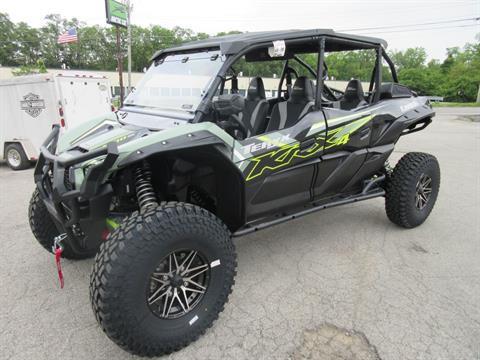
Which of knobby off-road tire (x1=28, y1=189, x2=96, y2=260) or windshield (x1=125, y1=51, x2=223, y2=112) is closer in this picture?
windshield (x1=125, y1=51, x2=223, y2=112)

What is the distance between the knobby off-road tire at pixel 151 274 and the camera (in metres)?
1.97

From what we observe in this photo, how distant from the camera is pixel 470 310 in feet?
8.75

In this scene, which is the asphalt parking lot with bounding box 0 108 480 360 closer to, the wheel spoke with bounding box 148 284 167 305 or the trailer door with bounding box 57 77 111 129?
the wheel spoke with bounding box 148 284 167 305

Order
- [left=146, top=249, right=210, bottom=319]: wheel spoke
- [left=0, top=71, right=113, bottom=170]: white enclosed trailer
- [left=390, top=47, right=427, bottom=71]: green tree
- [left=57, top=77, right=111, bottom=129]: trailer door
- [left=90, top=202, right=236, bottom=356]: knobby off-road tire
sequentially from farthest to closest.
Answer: [left=390, top=47, right=427, bottom=71]: green tree, [left=57, top=77, right=111, bottom=129]: trailer door, [left=0, top=71, right=113, bottom=170]: white enclosed trailer, [left=146, top=249, right=210, bottom=319]: wheel spoke, [left=90, top=202, right=236, bottom=356]: knobby off-road tire

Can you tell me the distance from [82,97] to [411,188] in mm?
7125

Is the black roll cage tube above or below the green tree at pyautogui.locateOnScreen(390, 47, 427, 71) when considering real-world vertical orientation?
below

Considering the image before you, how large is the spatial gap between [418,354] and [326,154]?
173 cm

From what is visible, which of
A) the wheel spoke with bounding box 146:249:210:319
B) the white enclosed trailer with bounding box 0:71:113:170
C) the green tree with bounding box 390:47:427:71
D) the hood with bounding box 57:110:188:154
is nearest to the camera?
the wheel spoke with bounding box 146:249:210:319

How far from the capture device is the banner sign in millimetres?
18312

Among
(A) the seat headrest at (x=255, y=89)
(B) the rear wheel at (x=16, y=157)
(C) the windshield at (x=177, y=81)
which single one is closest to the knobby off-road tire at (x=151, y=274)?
(C) the windshield at (x=177, y=81)

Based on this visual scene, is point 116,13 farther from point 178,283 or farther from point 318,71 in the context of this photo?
point 178,283

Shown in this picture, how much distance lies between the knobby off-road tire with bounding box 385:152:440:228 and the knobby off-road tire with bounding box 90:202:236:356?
2406mm

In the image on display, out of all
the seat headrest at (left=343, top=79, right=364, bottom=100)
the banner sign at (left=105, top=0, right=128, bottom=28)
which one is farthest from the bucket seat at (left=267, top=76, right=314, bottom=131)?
the banner sign at (left=105, top=0, right=128, bottom=28)

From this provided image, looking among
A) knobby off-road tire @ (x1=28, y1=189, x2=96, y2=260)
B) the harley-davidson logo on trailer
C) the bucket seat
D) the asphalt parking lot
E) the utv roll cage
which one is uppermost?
the utv roll cage
